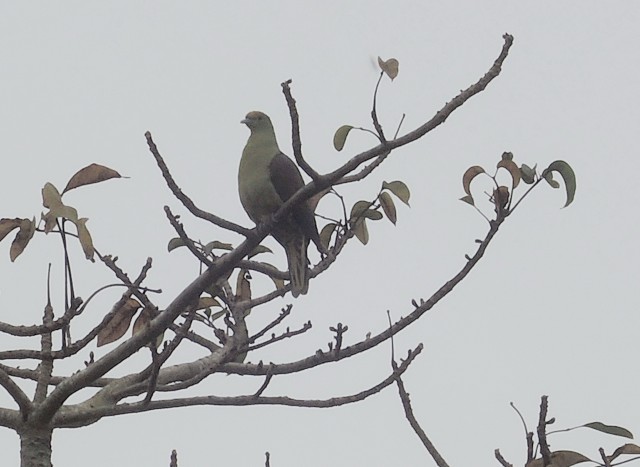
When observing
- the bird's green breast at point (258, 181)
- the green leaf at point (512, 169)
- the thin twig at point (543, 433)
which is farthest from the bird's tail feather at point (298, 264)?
the thin twig at point (543, 433)

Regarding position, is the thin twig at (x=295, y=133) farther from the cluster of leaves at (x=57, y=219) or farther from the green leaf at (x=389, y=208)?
the green leaf at (x=389, y=208)

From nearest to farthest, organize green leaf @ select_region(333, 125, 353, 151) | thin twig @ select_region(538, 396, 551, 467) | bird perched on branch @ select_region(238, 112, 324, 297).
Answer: thin twig @ select_region(538, 396, 551, 467) → green leaf @ select_region(333, 125, 353, 151) → bird perched on branch @ select_region(238, 112, 324, 297)

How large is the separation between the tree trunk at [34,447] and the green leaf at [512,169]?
1610 millimetres

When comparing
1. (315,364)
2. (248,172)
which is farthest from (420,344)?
(248,172)

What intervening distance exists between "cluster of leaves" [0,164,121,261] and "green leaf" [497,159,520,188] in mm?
1253

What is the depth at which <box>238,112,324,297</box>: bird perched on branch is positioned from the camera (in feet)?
14.8

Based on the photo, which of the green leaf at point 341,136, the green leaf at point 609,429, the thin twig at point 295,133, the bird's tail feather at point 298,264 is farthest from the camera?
the bird's tail feather at point 298,264

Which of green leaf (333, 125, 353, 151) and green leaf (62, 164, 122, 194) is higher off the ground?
green leaf (333, 125, 353, 151)

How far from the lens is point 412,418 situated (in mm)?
2701

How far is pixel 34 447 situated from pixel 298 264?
1.79 metres

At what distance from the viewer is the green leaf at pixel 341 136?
3338 mm

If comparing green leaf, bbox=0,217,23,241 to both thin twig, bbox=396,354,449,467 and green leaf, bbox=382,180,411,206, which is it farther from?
green leaf, bbox=382,180,411,206

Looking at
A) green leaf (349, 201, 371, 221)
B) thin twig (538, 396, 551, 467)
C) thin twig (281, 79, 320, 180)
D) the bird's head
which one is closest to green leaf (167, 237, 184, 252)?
green leaf (349, 201, 371, 221)

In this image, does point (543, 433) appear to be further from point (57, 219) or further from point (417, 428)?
point (57, 219)
